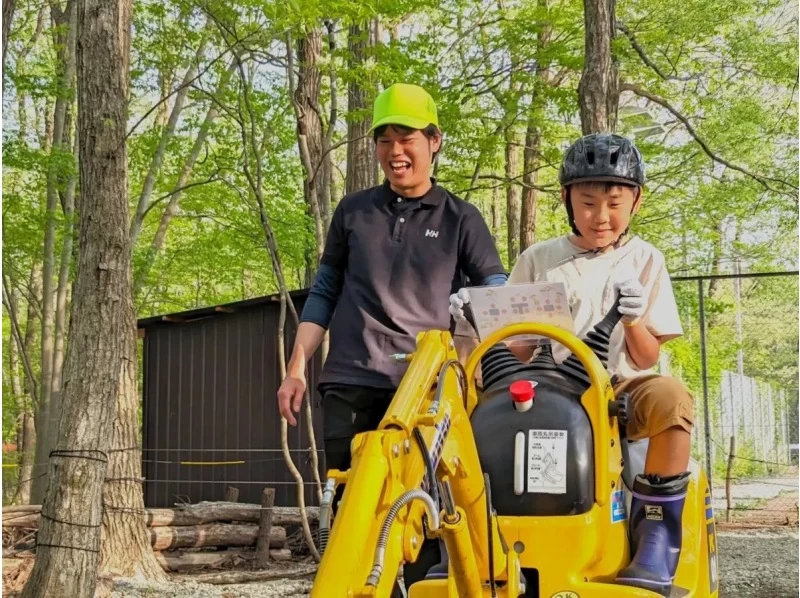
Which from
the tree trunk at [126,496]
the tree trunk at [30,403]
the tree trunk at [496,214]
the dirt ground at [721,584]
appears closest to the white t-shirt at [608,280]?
the dirt ground at [721,584]

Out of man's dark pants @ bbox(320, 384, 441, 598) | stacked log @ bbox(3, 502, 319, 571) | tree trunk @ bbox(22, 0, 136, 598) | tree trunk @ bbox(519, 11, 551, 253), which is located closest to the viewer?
man's dark pants @ bbox(320, 384, 441, 598)

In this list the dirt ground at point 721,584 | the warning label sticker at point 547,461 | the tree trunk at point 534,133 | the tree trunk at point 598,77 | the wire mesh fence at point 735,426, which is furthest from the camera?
the wire mesh fence at point 735,426

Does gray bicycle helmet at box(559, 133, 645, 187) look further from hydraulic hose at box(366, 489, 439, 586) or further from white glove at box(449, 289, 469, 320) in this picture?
hydraulic hose at box(366, 489, 439, 586)

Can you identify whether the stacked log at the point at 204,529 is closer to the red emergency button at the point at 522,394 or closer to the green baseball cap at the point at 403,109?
the green baseball cap at the point at 403,109

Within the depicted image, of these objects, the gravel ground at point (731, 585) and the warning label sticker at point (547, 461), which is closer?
the warning label sticker at point (547, 461)

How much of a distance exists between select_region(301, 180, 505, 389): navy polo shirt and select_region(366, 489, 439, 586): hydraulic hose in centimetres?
111

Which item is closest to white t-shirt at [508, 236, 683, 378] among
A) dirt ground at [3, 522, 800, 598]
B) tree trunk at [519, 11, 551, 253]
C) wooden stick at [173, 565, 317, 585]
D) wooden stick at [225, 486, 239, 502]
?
dirt ground at [3, 522, 800, 598]

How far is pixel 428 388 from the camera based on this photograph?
2146 millimetres

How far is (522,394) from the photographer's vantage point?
256cm

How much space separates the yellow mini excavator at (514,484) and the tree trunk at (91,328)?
3325 millimetres

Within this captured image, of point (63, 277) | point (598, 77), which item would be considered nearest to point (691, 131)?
point (598, 77)

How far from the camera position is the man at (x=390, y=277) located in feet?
9.89

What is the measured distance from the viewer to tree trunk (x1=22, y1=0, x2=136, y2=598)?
5305mm

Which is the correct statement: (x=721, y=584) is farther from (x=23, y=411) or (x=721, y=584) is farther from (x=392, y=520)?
(x=23, y=411)
